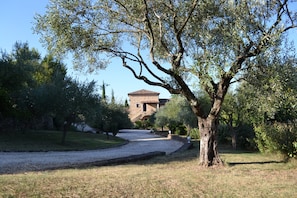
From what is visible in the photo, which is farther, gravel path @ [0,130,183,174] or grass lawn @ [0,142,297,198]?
gravel path @ [0,130,183,174]

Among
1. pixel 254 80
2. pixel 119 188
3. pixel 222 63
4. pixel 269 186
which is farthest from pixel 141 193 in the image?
pixel 254 80

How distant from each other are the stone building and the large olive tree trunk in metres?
64.9

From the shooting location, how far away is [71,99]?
24328mm

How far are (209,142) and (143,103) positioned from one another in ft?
220

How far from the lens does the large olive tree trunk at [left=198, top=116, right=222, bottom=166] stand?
11219 millimetres

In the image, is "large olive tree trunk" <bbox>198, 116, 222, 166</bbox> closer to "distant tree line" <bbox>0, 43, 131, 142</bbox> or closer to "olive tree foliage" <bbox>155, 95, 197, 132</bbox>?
"distant tree line" <bbox>0, 43, 131, 142</bbox>

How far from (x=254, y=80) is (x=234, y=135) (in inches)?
465

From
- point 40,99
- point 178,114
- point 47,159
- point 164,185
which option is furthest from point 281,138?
point 178,114

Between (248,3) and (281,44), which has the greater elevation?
(248,3)

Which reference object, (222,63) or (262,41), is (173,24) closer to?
(222,63)

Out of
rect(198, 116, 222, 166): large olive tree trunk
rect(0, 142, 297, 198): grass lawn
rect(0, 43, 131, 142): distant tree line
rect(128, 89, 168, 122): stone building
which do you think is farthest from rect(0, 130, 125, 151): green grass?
rect(128, 89, 168, 122): stone building

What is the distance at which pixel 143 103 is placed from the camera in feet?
257

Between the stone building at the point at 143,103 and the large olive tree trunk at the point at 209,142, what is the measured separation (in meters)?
64.9

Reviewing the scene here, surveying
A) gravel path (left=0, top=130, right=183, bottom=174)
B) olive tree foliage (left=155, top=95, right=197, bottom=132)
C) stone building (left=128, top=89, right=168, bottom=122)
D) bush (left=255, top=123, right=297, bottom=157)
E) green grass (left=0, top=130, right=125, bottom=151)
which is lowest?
gravel path (left=0, top=130, right=183, bottom=174)
